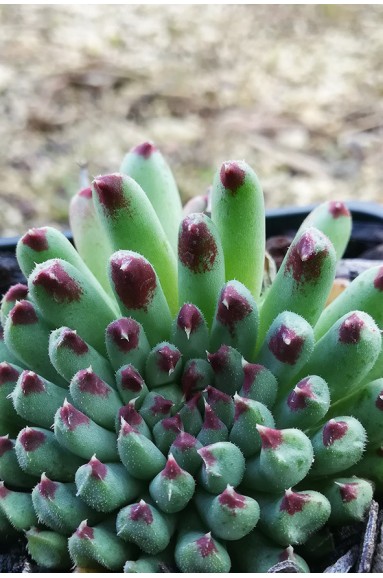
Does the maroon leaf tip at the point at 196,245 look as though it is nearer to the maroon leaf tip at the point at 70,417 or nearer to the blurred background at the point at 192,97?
the maroon leaf tip at the point at 70,417

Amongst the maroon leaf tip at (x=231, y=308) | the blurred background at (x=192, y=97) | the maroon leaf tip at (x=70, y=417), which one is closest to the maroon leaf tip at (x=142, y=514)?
the maroon leaf tip at (x=70, y=417)

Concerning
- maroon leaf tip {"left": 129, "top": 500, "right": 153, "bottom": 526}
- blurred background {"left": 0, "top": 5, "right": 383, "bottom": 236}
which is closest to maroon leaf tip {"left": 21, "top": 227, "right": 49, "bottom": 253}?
maroon leaf tip {"left": 129, "top": 500, "right": 153, "bottom": 526}

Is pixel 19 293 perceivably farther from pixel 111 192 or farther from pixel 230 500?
pixel 230 500

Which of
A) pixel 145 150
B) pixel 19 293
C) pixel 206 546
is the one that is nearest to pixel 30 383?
pixel 19 293

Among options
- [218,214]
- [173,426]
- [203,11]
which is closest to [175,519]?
[173,426]

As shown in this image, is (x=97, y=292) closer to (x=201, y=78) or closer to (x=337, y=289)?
(x=337, y=289)

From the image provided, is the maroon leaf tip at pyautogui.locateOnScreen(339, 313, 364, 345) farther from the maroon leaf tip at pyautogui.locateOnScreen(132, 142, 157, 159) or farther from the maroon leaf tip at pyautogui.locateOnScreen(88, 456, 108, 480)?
the maroon leaf tip at pyautogui.locateOnScreen(132, 142, 157, 159)
